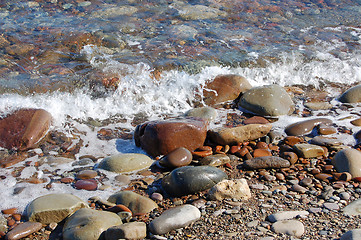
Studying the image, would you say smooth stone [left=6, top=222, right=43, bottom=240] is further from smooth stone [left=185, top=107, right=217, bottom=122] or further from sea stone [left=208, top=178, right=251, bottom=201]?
smooth stone [left=185, top=107, right=217, bottom=122]

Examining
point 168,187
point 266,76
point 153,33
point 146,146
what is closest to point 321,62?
point 266,76

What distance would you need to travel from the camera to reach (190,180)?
2.99m

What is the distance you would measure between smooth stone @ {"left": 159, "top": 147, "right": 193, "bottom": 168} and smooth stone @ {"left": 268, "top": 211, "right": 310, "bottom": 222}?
1158 mm

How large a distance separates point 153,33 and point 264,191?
4.72m

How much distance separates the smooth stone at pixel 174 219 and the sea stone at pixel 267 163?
3.13 ft

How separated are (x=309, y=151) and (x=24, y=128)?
3117 millimetres

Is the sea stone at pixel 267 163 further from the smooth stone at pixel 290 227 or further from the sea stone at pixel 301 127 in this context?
the smooth stone at pixel 290 227

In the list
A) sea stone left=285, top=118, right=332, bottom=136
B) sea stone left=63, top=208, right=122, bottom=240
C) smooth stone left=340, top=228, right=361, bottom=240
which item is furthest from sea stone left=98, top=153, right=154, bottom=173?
smooth stone left=340, top=228, right=361, bottom=240

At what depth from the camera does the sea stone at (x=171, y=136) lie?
3.72m

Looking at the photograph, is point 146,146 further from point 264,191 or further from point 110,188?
point 264,191

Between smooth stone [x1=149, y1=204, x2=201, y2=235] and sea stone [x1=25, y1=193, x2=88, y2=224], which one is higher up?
smooth stone [x1=149, y1=204, x2=201, y2=235]

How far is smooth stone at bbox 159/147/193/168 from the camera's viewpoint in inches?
137

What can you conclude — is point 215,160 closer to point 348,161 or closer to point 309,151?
point 309,151

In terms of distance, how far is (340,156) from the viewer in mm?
3410
